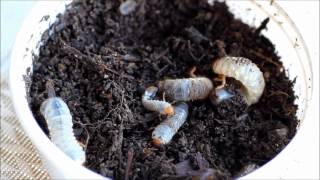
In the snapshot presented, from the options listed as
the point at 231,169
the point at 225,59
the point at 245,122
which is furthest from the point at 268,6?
the point at 231,169

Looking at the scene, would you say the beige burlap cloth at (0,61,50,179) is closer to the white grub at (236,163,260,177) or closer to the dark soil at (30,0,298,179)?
the dark soil at (30,0,298,179)

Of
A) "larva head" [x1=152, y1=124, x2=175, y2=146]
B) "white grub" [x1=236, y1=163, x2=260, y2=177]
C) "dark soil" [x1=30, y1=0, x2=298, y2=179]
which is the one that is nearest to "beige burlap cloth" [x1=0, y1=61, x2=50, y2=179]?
"dark soil" [x1=30, y1=0, x2=298, y2=179]

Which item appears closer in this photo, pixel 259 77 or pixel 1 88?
pixel 259 77

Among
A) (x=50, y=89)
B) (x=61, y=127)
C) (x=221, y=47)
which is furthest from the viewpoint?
(x=221, y=47)

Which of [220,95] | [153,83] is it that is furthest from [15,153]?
[220,95]

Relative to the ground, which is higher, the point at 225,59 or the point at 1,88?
the point at 225,59

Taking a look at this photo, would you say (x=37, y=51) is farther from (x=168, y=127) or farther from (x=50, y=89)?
(x=168, y=127)

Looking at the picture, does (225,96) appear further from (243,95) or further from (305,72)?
(305,72)
